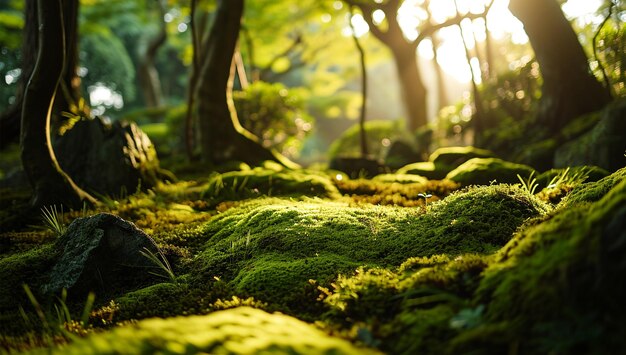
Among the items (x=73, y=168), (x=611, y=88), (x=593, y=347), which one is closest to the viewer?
(x=593, y=347)

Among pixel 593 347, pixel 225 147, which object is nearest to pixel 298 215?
pixel 593 347

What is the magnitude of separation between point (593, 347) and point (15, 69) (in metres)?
26.1

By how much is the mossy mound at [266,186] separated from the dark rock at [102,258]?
2592 mm

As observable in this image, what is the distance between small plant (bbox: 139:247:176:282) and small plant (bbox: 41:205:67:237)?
4.23ft

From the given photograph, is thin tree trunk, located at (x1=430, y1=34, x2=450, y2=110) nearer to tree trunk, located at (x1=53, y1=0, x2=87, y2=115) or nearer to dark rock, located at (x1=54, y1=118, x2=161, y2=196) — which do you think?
tree trunk, located at (x1=53, y1=0, x2=87, y2=115)

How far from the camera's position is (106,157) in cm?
691

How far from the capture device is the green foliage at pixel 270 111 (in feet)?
44.0

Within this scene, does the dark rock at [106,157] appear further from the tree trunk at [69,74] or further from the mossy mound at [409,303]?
the mossy mound at [409,303]

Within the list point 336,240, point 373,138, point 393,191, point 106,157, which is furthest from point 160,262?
point 373,138

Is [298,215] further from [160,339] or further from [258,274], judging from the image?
[160,339]

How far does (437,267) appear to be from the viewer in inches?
108

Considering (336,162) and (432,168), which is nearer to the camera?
(432,168)

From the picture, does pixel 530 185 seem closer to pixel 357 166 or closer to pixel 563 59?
pixel 563 59

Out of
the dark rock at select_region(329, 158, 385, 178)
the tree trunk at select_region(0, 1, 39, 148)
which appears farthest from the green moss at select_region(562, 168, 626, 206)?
the tree trunk at select_region(0, 1, 39, 148)
